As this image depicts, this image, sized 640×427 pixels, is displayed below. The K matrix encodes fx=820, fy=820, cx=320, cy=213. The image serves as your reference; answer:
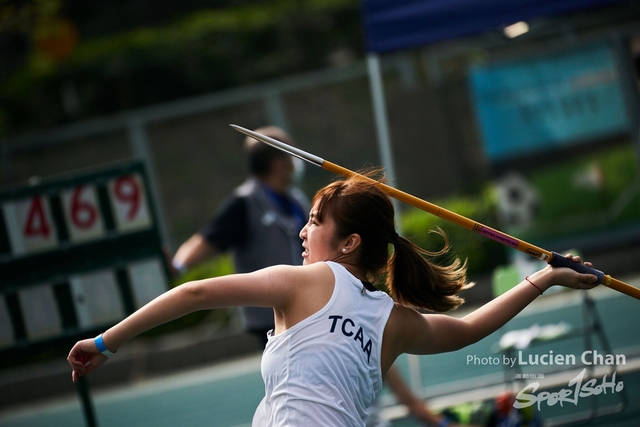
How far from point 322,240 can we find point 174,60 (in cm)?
1334

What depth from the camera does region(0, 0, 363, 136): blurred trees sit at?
15008 mm

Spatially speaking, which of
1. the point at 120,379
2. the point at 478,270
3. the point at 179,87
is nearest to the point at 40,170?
the point at 120,379

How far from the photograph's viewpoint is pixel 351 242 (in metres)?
2.43

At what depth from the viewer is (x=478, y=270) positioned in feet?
33.1

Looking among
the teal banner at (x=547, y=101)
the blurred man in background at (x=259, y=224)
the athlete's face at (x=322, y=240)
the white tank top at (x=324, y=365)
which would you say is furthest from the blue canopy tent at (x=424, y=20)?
the teal banner at (x=547, y=101)

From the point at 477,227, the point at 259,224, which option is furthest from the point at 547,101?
the point at 477,227

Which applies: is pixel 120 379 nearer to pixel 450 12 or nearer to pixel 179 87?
pixel 450 12

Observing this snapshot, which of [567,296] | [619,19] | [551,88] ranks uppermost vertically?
[619,19]

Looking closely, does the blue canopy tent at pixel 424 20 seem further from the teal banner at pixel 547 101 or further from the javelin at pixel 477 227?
the teal banner at pixel 547 101

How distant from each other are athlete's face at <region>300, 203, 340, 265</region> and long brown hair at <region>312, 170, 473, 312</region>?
0.02 metres

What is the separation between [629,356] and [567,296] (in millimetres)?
3370

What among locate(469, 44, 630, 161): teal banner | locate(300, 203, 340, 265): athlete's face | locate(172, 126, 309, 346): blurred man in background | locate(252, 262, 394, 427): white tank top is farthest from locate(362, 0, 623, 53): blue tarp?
locate(469, 44, 630, 161): teal banner

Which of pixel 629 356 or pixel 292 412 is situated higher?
pixel 292 412

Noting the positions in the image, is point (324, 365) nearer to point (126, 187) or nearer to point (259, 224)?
point (259, 224)
